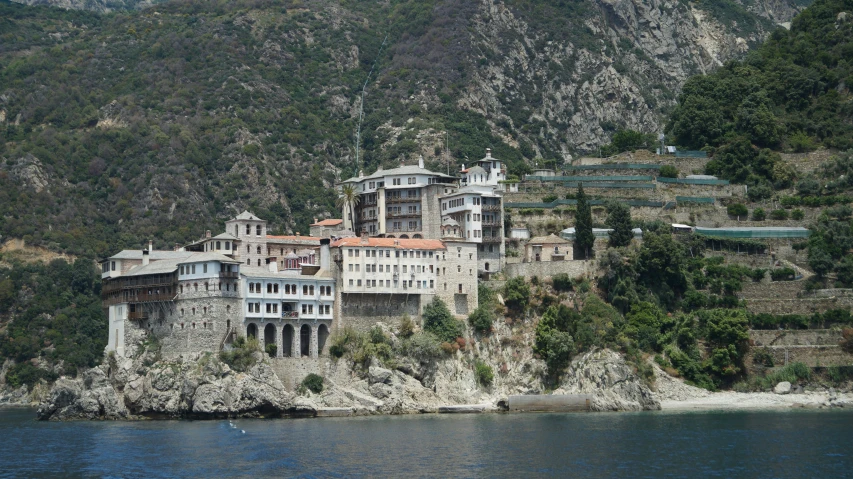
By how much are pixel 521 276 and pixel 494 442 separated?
29245 millimetres

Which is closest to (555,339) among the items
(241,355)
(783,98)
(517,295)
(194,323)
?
(517,295)

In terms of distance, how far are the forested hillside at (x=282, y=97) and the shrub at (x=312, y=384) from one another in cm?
4883

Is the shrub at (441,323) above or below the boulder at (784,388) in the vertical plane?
above

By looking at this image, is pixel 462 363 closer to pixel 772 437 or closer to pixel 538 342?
pixel 538 342

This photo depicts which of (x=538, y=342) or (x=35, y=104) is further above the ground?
(x=35, y=104)

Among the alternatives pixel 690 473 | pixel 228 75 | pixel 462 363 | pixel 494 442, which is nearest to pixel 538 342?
pixel 462 363

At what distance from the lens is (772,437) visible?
74938mm

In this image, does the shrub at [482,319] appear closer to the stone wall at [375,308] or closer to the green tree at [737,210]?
the stone wall at [375,308]

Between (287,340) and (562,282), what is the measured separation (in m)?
22.3

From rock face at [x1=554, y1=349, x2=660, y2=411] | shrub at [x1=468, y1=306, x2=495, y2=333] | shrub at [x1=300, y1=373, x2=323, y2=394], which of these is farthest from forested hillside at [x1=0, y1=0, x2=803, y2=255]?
rock face at [x1=554, y1=349, x2=660, y2=411]

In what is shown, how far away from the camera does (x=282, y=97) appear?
552 feet

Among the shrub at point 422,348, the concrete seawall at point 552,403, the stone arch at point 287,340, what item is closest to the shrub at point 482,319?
the shrub at point 422,348

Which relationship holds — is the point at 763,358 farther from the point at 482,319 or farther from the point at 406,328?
the point at 406,328

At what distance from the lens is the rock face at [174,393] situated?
9000 centimetres
